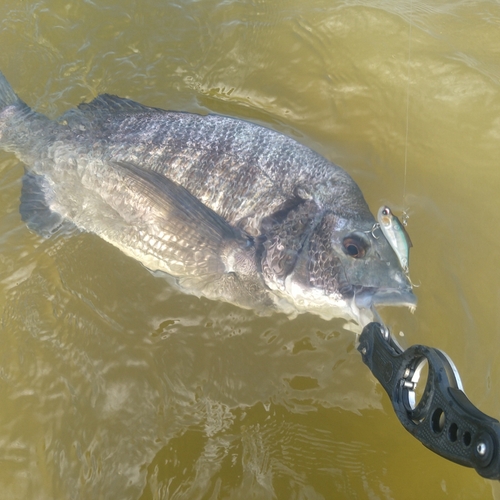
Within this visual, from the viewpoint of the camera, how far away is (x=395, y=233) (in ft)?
8.13

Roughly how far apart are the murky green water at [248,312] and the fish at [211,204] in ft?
0.70

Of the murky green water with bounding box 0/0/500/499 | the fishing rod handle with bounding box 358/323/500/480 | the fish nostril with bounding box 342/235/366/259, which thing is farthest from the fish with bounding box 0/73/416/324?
the fishing rod handle with bounding box 358/323/500/480

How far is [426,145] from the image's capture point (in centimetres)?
415

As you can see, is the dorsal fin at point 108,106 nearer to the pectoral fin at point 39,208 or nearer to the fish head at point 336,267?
the pectoral fin at point 39,208

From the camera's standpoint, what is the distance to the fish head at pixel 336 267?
260cm

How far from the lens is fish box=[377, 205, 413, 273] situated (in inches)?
94.9

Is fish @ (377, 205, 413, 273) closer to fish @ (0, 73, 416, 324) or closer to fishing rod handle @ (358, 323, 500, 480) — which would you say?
fish @ (0, 73, 416, 324)

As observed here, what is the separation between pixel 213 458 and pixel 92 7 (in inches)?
190

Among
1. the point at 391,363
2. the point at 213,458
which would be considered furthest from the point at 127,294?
the point at 391,363

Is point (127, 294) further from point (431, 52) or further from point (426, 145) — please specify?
point (431, 52)

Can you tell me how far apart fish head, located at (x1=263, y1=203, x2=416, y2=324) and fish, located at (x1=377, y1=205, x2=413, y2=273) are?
0.08m

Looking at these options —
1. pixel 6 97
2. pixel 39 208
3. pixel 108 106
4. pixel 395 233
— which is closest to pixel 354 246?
pixel 395 233

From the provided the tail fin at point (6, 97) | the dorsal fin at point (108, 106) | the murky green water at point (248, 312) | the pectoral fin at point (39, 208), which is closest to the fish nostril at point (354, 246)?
→ the murky green water at point (248, 312)

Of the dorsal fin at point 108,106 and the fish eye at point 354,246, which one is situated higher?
the dorsal fin at point 108,106
